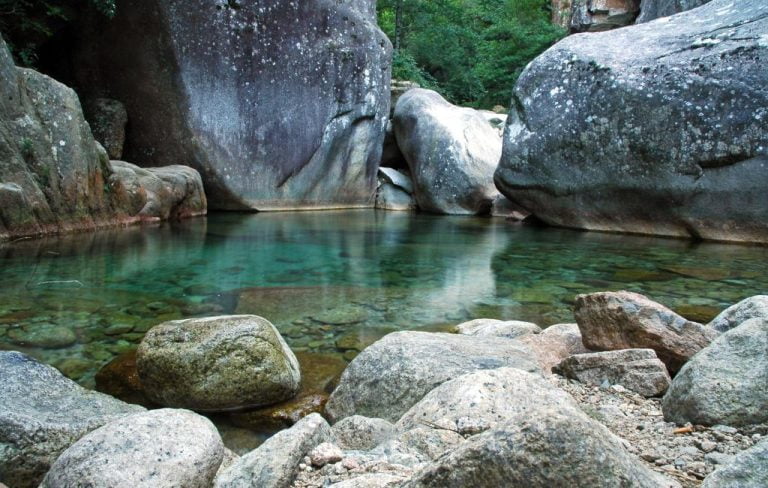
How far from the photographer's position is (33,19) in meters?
10.4

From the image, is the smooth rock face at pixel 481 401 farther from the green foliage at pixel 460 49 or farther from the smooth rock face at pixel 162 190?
the green foliage at pixel 460 49

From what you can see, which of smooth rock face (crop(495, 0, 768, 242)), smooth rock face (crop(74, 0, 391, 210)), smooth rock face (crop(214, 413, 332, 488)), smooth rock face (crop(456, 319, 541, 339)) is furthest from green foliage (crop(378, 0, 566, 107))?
smooth rock face (crop(214, 413, 332, 488))

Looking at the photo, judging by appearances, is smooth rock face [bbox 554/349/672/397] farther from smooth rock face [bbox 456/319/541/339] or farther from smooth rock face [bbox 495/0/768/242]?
smooth rock face [bbox 495/0/768/242]

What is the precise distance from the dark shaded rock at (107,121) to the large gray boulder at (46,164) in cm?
309

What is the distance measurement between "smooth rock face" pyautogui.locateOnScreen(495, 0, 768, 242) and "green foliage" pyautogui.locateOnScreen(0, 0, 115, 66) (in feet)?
25.8

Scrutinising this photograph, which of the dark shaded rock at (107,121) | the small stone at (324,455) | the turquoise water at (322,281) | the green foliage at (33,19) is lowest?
the turquoise water at (322,281)

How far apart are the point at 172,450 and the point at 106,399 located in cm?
90

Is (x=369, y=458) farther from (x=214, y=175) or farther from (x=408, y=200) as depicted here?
(x=408, y=200)

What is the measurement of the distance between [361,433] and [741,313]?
217 centimetres

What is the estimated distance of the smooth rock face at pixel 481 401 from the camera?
1947 millimetres

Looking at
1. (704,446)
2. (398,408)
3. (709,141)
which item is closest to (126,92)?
(709,141)

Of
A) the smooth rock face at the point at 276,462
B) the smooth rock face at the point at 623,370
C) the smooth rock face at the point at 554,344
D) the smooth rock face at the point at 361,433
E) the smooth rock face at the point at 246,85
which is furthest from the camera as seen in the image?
the smooth rock face at the point at 246,85

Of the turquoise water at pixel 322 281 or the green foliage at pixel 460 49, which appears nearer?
the turquoise water at pixel 322 281

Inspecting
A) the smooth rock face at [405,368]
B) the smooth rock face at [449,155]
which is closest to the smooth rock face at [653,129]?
the smooth rock face at [449,155]
